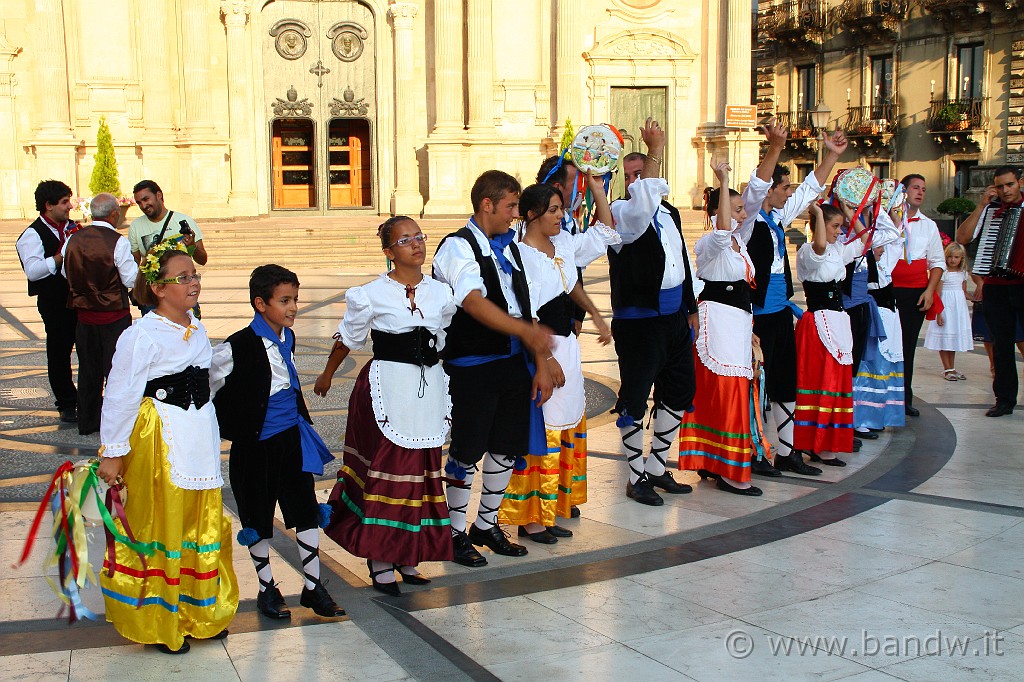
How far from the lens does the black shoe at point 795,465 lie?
290 inches

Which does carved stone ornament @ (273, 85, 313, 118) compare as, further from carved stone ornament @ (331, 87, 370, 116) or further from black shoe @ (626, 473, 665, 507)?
black shoe @ (626, 473, 665, 507)

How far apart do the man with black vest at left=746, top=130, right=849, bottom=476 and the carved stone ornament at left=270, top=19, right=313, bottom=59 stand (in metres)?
21.2

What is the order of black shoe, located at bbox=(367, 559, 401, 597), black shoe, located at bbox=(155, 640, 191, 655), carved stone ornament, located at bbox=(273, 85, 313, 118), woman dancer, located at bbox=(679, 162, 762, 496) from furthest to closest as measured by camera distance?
carved stone ornament, located at bbox=(273, 85, 313, 118) < woman dancer, located at bbox=(679, 162, 762, 496) < black shoe, located at bbox=(367, 559, 401, 597) < black shoe, located at bbox=(155, 640, 191, 655)

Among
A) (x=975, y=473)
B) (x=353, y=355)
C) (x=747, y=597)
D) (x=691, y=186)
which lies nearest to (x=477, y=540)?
(x=747, y=597)

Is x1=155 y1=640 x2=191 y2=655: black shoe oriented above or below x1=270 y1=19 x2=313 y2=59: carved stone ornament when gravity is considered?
below

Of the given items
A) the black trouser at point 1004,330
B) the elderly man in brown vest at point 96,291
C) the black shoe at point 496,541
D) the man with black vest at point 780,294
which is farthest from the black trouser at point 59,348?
the black trouser at point 1004,330

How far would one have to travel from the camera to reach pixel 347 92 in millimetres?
27203

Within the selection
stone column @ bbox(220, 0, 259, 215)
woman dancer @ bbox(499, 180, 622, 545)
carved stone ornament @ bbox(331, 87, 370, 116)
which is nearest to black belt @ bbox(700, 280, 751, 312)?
woman dancer @ bbox(499, 180, 622, 545)

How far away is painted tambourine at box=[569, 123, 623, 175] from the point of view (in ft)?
20.3

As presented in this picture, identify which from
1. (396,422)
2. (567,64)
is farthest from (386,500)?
(567,64)

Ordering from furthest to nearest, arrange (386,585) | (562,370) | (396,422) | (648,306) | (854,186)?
(854,186) < (648,306) < (562,370) < (386,585) < (396,422)

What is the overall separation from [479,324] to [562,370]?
562 mm

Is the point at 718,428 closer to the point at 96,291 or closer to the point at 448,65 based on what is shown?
the point at 96,291

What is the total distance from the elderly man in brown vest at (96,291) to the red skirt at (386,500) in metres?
3.83
